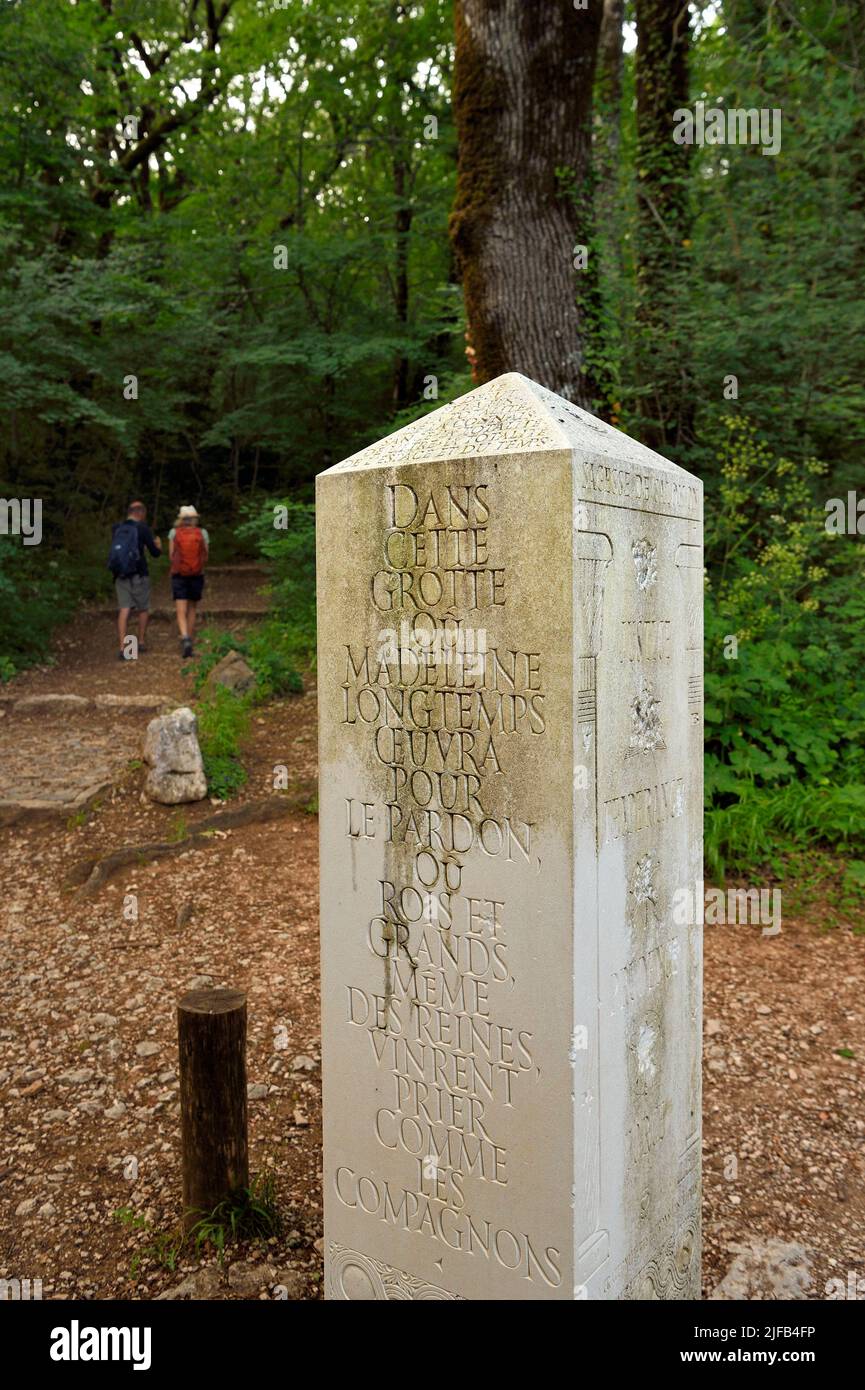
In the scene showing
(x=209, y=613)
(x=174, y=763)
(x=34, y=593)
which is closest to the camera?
(x=174, y=763)

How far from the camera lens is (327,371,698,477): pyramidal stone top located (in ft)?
7.04

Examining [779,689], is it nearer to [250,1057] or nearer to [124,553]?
[250,1057]

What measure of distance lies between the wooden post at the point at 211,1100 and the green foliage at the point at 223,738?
12.3 ft

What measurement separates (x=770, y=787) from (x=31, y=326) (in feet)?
26.5

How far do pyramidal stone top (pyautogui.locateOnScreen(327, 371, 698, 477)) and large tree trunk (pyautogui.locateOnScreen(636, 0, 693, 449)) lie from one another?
16.6 ft

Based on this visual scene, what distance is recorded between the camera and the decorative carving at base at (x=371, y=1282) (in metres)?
2.44

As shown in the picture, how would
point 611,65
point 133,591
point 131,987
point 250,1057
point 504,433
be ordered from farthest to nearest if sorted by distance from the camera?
point 133,591
point 611,65
point 131,987
point 250,1057
point 504,433

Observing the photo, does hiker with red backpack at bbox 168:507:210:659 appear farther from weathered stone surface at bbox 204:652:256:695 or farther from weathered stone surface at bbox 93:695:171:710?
weathered stone surface at bbox 204:652:256:695

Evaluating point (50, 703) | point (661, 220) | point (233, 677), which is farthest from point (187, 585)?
point (661, 220)

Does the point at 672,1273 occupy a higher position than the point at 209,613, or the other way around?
the point at 209,613

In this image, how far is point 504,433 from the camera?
7.26 feet

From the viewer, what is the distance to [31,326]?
938 cm

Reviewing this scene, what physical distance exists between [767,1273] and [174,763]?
4.76 metres

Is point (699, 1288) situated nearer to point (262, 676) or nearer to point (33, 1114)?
point (33, 1114)
